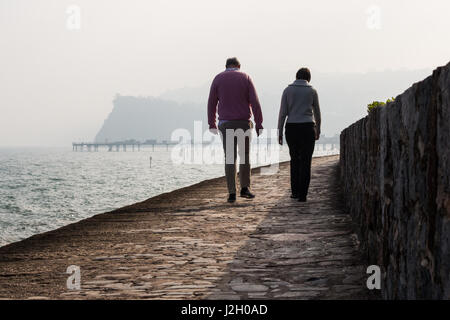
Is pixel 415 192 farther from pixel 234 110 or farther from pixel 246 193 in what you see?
pixel 246 193

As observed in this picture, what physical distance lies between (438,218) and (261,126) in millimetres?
5970

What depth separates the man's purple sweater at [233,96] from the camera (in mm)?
7949

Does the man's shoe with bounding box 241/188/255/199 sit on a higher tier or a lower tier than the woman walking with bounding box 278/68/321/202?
lower

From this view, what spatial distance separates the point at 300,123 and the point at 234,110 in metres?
0.95

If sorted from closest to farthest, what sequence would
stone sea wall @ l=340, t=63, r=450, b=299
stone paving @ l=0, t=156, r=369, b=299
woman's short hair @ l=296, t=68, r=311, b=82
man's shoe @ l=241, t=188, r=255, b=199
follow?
stone sea wall @ l=340, t=63, r=450, b=299 → stone paving @ l=0, t=156, r=369, b=299 → woman's short hair @ l=296, t=68, r=311, b=82 → man's shoe @ l=241, t=188, r=255, b=199

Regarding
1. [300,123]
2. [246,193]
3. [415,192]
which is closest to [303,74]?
[300,123]

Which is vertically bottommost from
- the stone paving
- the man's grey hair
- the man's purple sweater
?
the stone paving

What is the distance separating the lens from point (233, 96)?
7.95 meters

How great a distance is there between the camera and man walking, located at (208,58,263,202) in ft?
26.1

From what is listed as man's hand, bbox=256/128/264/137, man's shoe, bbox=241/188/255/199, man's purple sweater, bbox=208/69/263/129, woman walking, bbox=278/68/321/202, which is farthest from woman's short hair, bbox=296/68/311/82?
man's shoe, bbox=241/188/255/199

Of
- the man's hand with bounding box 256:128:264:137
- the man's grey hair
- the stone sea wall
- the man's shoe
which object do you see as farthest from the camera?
the man's shoe

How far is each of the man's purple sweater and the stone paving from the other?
132cm

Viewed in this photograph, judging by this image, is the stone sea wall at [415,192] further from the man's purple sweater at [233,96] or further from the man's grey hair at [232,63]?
the man's grey hair at [232,63]

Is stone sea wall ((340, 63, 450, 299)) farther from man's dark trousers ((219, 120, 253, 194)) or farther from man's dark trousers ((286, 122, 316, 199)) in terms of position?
man's dark trousers ((219, 120, 253, 194))
